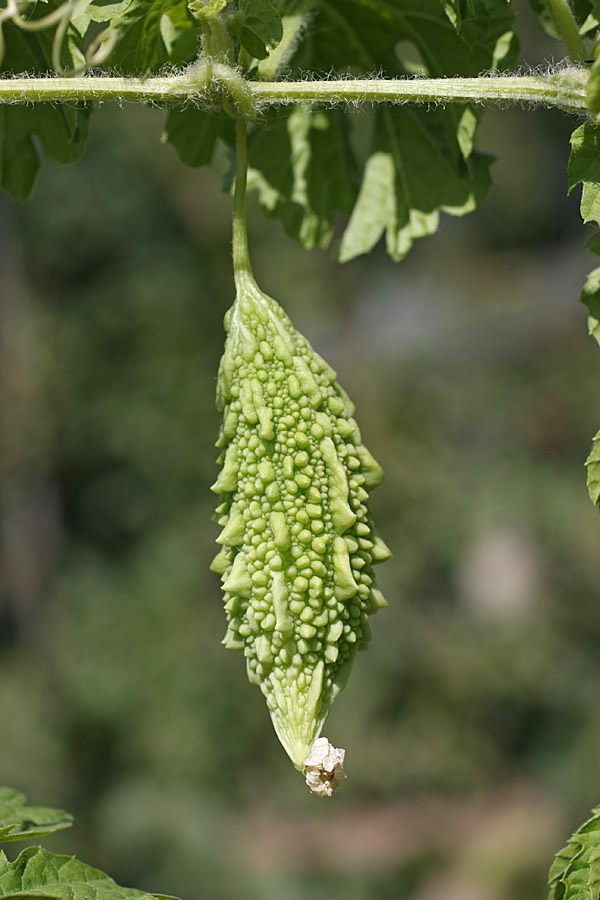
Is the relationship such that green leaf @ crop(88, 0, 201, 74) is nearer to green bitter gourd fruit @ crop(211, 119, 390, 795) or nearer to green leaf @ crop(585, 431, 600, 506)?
green bitter gourd fruit @ crop(211, 119, 390, 795)

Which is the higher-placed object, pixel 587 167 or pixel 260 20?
pixel 260 20

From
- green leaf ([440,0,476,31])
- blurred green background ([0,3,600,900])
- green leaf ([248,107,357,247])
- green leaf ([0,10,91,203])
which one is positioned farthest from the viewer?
blurred green background ([0,3,600,900])

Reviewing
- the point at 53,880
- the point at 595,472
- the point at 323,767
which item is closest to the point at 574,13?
the point at 595,472

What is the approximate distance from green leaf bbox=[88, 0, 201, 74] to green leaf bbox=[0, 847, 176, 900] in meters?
0.91

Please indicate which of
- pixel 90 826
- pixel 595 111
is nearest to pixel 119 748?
pixel 90 826

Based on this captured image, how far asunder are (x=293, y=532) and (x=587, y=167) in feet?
1.66

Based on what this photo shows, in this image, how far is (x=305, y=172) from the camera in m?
A: 1.43

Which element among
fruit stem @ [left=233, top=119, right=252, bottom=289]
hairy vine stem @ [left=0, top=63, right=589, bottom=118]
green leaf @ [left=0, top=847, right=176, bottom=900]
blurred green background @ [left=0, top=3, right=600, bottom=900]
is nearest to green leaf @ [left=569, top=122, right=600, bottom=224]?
hairy vine stem @ [left=0, top=63, right=589, bottom=118]

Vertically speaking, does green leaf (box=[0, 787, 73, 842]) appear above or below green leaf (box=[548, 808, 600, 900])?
above

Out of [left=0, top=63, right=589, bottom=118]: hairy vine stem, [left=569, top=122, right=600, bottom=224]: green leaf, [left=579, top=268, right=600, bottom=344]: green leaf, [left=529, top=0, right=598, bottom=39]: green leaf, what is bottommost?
[left=579, top=268, right=600, bottom=344]: green leaf

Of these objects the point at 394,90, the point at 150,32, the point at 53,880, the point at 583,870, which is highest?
the point at 150,32

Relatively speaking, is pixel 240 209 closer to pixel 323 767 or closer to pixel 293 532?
pixel 293 532

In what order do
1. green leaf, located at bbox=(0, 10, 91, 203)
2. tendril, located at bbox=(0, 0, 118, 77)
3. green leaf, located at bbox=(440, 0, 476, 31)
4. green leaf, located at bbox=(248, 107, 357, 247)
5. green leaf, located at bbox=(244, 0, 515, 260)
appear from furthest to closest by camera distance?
→ green leaf, located at bbox=(248, 107, 357, 247)
green leaf, located at bbox=(244, 0, 515, 260)
green leaf, located at bbox=(0, 10, 91, 203)
green leaf, located at bbox=(440, 0, 476, 31)
tendril, located at bbox=(0, 0, 118, 77)

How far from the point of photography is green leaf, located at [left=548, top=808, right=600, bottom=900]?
1.01 m
